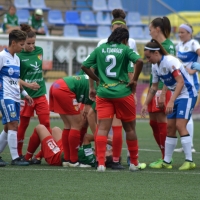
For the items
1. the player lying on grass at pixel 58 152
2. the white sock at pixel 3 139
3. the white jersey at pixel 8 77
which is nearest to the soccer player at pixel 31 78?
the white sock at pixel 3 139

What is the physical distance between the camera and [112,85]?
26.3 feet

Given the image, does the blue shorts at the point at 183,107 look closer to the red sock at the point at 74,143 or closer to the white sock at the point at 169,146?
the white sock at the point at 169,146

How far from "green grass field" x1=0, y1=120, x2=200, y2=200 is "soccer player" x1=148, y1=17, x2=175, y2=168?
0.56 meters

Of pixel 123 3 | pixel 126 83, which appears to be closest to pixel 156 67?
pixel 126 83

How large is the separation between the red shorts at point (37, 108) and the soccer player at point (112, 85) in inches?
76.4

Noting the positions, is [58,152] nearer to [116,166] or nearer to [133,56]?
[116,166]

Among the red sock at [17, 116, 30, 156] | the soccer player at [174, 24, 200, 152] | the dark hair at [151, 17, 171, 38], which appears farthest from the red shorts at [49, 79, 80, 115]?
the soccer player at [174, 24, 200, 152]

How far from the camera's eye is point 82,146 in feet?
29.1

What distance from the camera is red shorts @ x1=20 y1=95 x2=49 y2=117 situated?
9.84m

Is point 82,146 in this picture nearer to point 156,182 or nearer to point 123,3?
point 156,182

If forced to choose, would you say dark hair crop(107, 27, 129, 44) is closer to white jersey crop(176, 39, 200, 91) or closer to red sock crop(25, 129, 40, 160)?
red sock crop(25, 129, 40, 160)

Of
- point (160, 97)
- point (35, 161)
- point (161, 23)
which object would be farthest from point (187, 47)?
point (35, 161)

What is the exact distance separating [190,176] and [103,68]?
5.87 feet

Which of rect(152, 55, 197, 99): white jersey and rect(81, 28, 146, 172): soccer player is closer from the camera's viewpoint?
rect(81, 28, 146, 172): soccer player
